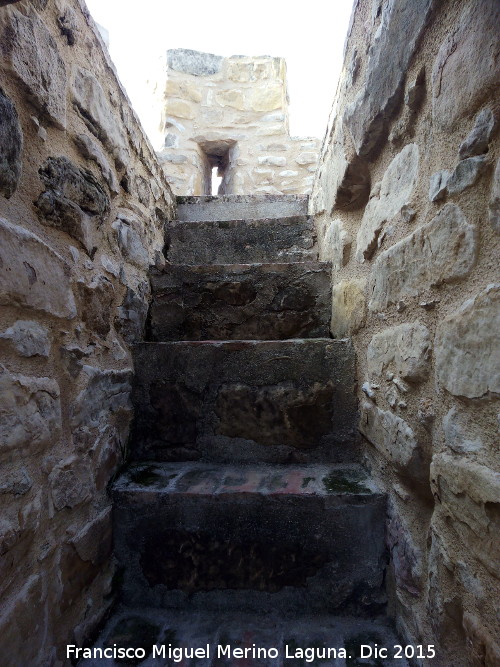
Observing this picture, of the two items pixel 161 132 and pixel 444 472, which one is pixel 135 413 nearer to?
pixel 444 472

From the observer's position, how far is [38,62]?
86cm

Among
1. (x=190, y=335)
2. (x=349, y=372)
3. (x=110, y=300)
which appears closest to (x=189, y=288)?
(x=190, y=335)

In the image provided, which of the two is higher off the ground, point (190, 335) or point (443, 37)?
point (443, 37)

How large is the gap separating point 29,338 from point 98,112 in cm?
76

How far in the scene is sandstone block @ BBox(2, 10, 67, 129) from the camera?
0.79 meters

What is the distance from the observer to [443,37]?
2.52ft

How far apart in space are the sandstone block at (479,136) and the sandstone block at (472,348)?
0.23 m

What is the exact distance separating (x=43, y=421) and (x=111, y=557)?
1.64ft

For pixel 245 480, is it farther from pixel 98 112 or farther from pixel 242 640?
pixel 98 112

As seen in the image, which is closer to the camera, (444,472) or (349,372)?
(444,472)

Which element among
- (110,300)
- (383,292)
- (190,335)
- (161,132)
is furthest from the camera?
(161,132)

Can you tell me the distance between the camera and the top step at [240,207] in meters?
2.27

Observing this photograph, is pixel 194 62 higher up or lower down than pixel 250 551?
higher up

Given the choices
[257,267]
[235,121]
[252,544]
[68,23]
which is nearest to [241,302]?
[257,267]
